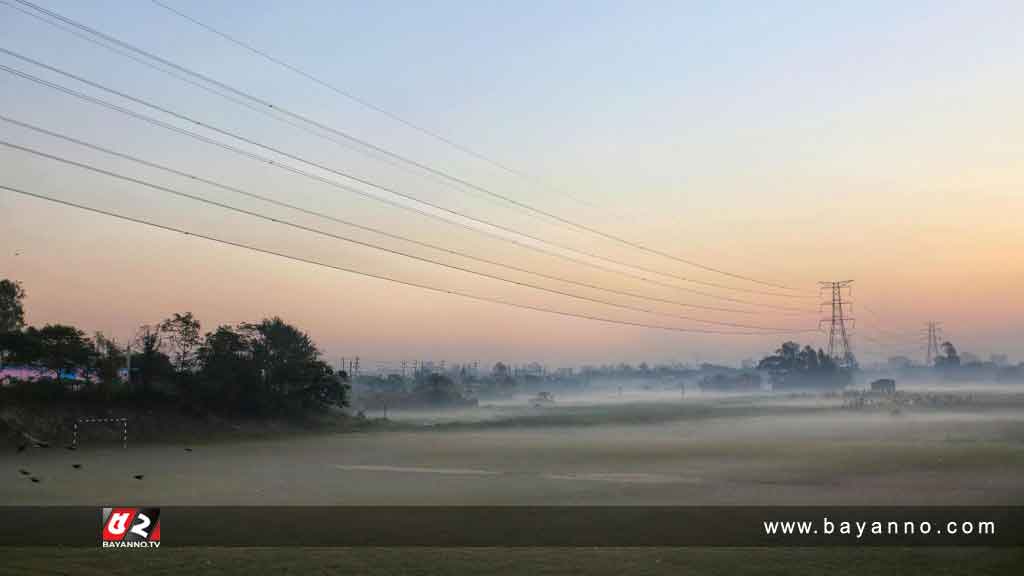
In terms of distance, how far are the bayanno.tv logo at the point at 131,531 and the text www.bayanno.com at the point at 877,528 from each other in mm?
16234

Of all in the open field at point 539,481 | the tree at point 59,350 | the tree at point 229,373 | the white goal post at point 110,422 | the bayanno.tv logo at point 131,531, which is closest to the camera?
the open field at point 539,481

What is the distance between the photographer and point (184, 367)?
90438 millimetres

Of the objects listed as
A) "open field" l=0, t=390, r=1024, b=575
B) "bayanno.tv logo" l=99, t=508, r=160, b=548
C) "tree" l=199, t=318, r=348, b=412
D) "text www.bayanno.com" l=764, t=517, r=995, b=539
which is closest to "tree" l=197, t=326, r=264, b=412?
"tree" l=199, t=318, r=348, b=412

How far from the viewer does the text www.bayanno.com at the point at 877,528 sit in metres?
22.7

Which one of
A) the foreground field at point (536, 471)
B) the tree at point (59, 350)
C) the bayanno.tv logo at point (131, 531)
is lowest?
the foreground field at point (536, 471)

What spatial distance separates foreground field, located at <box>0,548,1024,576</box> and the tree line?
60781mm

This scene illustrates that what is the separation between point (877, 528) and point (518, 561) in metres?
10.8

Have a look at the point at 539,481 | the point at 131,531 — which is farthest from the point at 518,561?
the point at 539,481

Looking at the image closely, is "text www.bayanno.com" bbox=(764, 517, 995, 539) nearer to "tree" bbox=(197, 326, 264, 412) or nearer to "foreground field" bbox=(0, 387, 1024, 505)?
"foreground field" bbox=(0, 387, 1024, 505)

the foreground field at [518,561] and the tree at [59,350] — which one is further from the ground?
the tree at [59,350]

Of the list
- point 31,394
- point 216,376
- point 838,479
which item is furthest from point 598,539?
point 216,376

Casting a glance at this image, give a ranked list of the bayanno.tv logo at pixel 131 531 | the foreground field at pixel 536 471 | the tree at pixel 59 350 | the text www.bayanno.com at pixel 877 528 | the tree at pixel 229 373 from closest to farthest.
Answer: the bayanno.tv logo at pixel 131 531 → the text www.bayanno.com at pixel 877 528 → the foreground field at pixel 536 471 → the tree at pixel 59 350 → the tree at pixel 229 373

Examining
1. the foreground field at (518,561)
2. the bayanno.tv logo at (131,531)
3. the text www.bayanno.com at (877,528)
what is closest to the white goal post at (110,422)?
the bayanno.tv logo at (131,531)

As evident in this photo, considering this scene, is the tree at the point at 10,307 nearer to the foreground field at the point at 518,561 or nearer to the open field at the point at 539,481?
the open field at the point at 539,481
